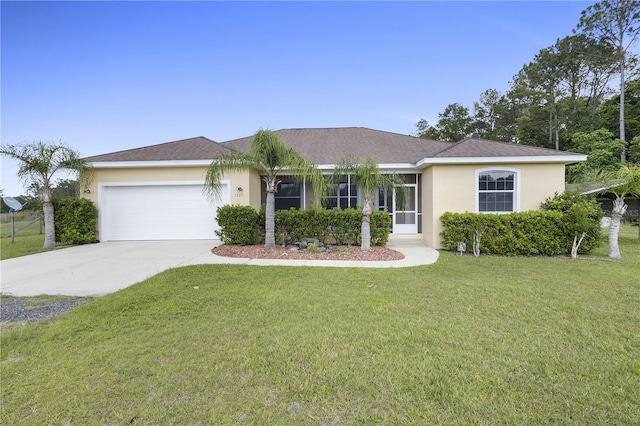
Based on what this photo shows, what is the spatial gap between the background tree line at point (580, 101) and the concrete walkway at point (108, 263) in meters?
21.1

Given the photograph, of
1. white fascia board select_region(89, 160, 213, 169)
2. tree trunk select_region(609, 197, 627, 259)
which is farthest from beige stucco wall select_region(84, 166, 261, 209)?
tree trunk select_region(609, 197, 627, 259)

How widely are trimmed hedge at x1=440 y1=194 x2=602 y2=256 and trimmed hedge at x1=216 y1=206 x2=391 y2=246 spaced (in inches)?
118

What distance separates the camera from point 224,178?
35.5ft

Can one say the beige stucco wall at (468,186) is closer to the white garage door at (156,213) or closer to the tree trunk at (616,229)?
the tree trunk at (616,229)

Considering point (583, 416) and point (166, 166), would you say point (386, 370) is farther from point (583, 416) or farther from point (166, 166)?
point (166, 166)

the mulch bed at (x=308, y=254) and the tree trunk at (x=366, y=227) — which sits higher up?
the tree trunk at (x=366, y=227)

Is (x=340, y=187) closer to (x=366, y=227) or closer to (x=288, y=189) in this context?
(x=288, y=189)

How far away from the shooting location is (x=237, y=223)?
9.53 meters

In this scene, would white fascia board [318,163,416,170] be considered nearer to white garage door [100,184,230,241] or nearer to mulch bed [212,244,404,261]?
mulch bed [212,244,404,261]

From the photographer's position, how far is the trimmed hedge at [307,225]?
9555mm

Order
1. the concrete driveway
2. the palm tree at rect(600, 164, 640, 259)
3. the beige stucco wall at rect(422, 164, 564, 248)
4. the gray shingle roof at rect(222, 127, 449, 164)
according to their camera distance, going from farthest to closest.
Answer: the gray shingle roof at rect(222, 127, 449, 164) < the beige stucco wall at rect(422, 164, 564, 248) < the palm tree at rect(600, 164, 640, 259) < the concrete driveway

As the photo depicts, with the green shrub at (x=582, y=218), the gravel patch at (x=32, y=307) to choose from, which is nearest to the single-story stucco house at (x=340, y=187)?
the green shrub at (x=582, y=218)

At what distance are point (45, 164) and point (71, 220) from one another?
2.14 m

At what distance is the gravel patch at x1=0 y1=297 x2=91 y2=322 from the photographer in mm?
3989
